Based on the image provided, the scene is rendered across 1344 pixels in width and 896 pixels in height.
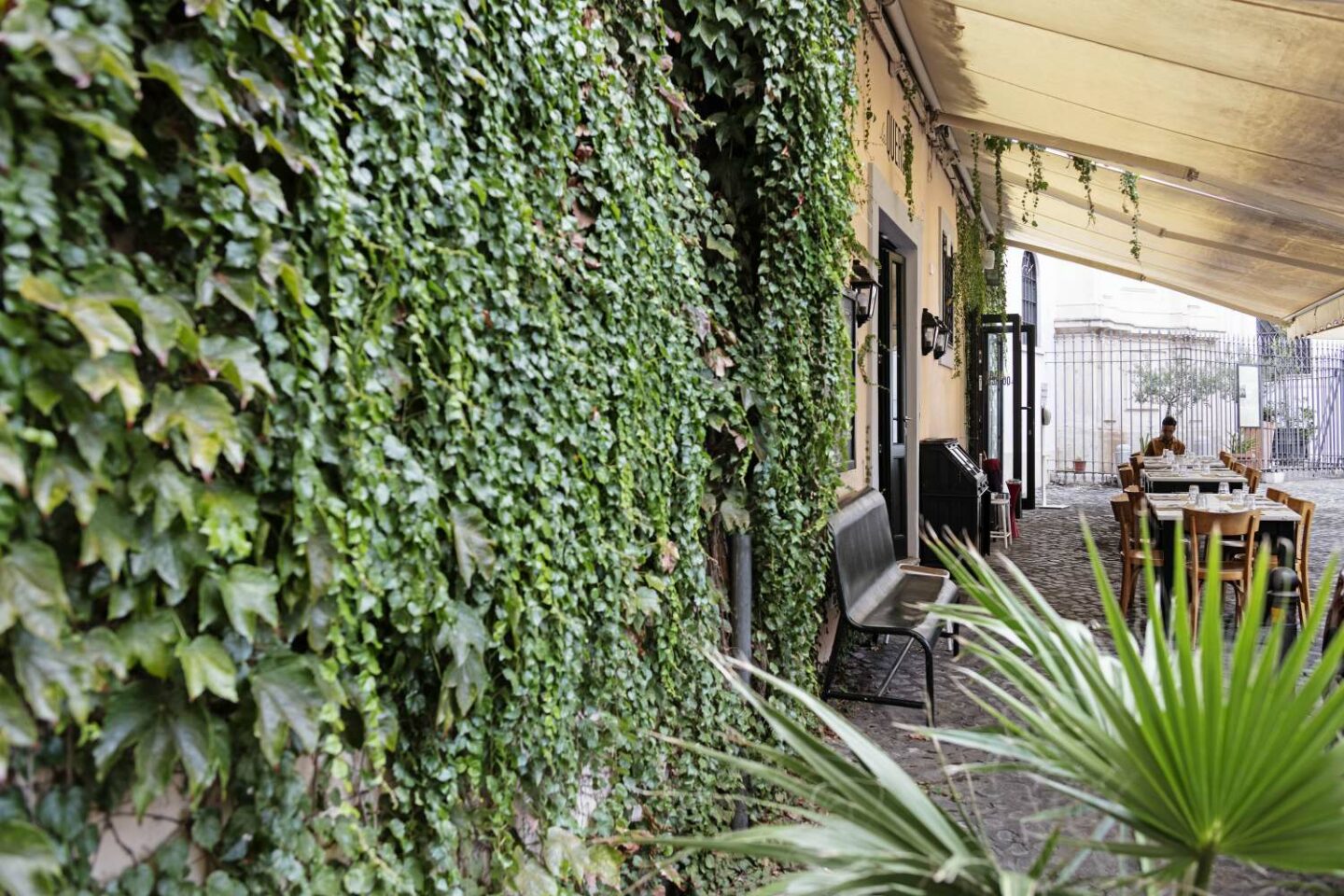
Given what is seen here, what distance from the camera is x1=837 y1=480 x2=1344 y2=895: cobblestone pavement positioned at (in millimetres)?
3059

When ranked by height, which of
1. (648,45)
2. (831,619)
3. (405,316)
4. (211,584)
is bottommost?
(831,619)

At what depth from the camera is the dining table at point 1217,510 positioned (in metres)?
5.90

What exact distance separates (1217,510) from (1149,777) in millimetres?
5382

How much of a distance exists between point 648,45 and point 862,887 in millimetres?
2465

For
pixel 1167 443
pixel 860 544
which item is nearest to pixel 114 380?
pixel 860 544

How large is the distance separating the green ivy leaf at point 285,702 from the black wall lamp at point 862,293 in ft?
14.9

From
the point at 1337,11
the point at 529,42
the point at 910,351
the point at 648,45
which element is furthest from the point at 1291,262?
the point at 529,42

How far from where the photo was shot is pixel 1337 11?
3828 mm

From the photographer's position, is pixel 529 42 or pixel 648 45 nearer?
pixel 529 42

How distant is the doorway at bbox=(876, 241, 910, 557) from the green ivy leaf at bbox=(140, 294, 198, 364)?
20.2ft

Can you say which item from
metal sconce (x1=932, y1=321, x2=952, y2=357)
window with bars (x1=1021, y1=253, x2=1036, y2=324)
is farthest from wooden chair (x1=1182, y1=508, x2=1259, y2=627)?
window with bars (x1=1021, y1=253, x2=1036, y2=324)

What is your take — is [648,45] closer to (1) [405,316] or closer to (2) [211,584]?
(1) [405,316]

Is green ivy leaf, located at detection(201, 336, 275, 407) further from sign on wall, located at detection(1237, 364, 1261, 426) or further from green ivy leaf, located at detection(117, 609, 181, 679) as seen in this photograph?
sign on wall, located at detection(1237, 364, 1261, 426)

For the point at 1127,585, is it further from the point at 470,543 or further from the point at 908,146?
the point at 470,543
